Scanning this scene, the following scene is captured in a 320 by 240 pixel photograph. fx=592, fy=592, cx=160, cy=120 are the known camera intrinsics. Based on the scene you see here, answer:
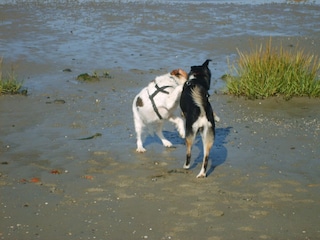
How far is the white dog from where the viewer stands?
7336 millimetres

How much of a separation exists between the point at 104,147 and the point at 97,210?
2104 millimetres

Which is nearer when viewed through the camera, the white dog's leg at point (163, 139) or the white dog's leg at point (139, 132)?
the white dog's leg at point (139, 132)

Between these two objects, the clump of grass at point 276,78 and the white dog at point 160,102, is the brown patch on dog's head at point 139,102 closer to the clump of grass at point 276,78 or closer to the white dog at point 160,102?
the white dog at point 160,102

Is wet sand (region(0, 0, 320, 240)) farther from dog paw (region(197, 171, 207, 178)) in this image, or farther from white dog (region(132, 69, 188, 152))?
white dog (region(132, 69, 188, 152))

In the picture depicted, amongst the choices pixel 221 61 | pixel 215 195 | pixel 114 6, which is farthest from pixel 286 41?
pixel 215 195

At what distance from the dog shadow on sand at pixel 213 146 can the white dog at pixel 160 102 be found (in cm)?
42

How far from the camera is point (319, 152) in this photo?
7516 millimetres

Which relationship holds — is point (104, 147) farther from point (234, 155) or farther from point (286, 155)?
point (286, 155)

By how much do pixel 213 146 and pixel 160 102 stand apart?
103 centimetres

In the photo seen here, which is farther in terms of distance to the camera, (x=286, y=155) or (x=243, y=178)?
(x=286, y=155)

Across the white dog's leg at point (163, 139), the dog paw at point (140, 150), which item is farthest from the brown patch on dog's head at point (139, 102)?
the dog paw at point (140, 150)

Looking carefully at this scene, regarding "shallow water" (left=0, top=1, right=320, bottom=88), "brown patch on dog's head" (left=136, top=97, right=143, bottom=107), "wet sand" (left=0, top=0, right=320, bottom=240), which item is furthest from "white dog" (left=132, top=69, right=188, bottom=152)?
"shallow water" (left=0, top=1, right=320, bottom=88)

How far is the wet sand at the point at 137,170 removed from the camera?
5434 mm

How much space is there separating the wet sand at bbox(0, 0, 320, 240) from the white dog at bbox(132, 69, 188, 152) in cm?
40
